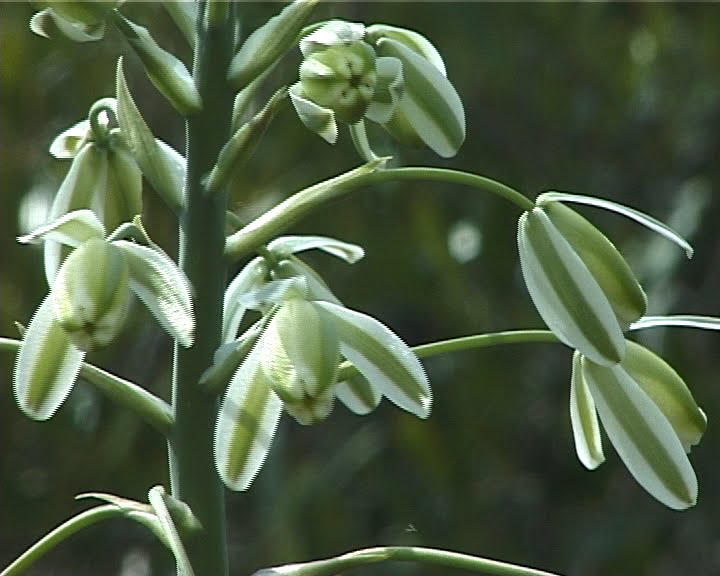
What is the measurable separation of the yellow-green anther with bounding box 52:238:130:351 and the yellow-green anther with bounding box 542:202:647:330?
0.29 metres

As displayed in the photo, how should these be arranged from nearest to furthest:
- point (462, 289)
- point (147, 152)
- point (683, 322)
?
point (147, 152) → point (683, 322) → point (462, 289)

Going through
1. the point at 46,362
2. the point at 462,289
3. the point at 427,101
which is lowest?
the point at 462,289

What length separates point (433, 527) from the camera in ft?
7.56

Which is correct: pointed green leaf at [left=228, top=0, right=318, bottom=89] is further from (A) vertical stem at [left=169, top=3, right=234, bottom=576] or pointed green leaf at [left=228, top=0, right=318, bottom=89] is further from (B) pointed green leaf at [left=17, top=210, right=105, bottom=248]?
(B) pointed green leaf at [left=17, top=210, right=105, bottom=248]

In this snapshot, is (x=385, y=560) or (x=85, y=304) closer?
(x=85, y=304)

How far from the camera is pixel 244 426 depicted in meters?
0.94

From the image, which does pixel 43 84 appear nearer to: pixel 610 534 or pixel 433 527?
pixel 433 527

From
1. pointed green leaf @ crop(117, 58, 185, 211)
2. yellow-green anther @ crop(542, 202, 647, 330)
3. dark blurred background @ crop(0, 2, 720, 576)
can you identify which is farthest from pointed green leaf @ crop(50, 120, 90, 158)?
dark blurred background @ crop(0, 2, 720, 576)

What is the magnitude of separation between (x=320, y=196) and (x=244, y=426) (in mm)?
145

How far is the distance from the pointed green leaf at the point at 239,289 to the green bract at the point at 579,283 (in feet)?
0.65

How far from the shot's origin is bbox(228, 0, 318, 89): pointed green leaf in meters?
0.97

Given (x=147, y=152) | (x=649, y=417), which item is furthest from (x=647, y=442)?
(x=147, y=152)

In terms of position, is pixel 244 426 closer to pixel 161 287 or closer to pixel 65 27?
pixel 161 287

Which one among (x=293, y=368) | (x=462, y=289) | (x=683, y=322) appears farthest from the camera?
(x=462, y=289)
